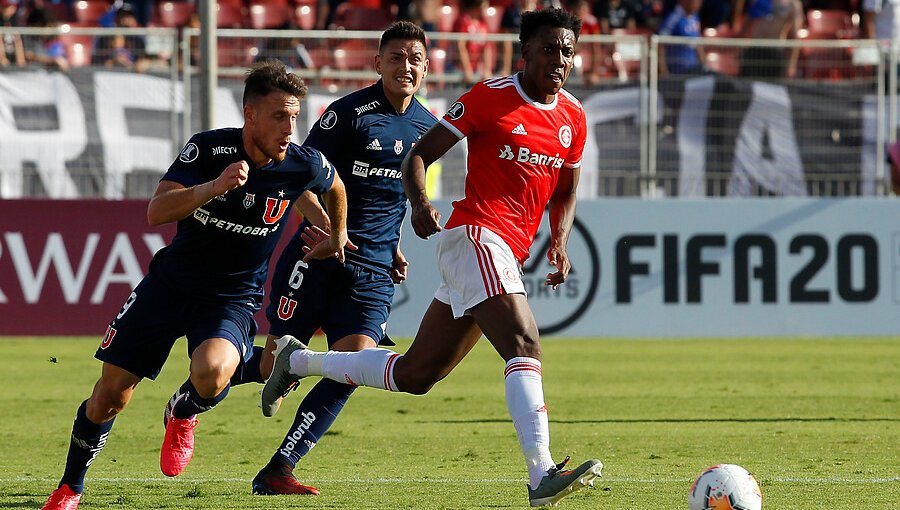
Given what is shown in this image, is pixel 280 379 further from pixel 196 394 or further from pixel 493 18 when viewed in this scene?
pixel 493 18

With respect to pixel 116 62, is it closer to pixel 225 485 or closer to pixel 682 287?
pixel 682 287

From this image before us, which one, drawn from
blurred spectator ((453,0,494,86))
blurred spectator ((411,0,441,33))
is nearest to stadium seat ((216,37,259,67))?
blurred spectator ((453,0,494,86))

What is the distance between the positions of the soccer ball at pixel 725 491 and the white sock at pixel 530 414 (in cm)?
63

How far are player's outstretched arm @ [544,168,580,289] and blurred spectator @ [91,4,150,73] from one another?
412 inches

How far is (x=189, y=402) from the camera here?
6.88m

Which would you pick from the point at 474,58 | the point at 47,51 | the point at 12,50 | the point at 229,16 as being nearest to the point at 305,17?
the point at 229,16

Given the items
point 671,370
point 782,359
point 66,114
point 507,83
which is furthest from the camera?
point 66,114

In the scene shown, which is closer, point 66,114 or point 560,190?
point 560,190

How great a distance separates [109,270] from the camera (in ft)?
51.6

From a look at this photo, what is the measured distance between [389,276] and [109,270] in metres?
8.53

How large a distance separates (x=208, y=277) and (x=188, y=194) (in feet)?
2.43

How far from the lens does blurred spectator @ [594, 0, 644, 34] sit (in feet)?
67.5

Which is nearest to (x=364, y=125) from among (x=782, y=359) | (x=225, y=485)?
(x=225, y=485)

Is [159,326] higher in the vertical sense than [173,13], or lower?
lower
